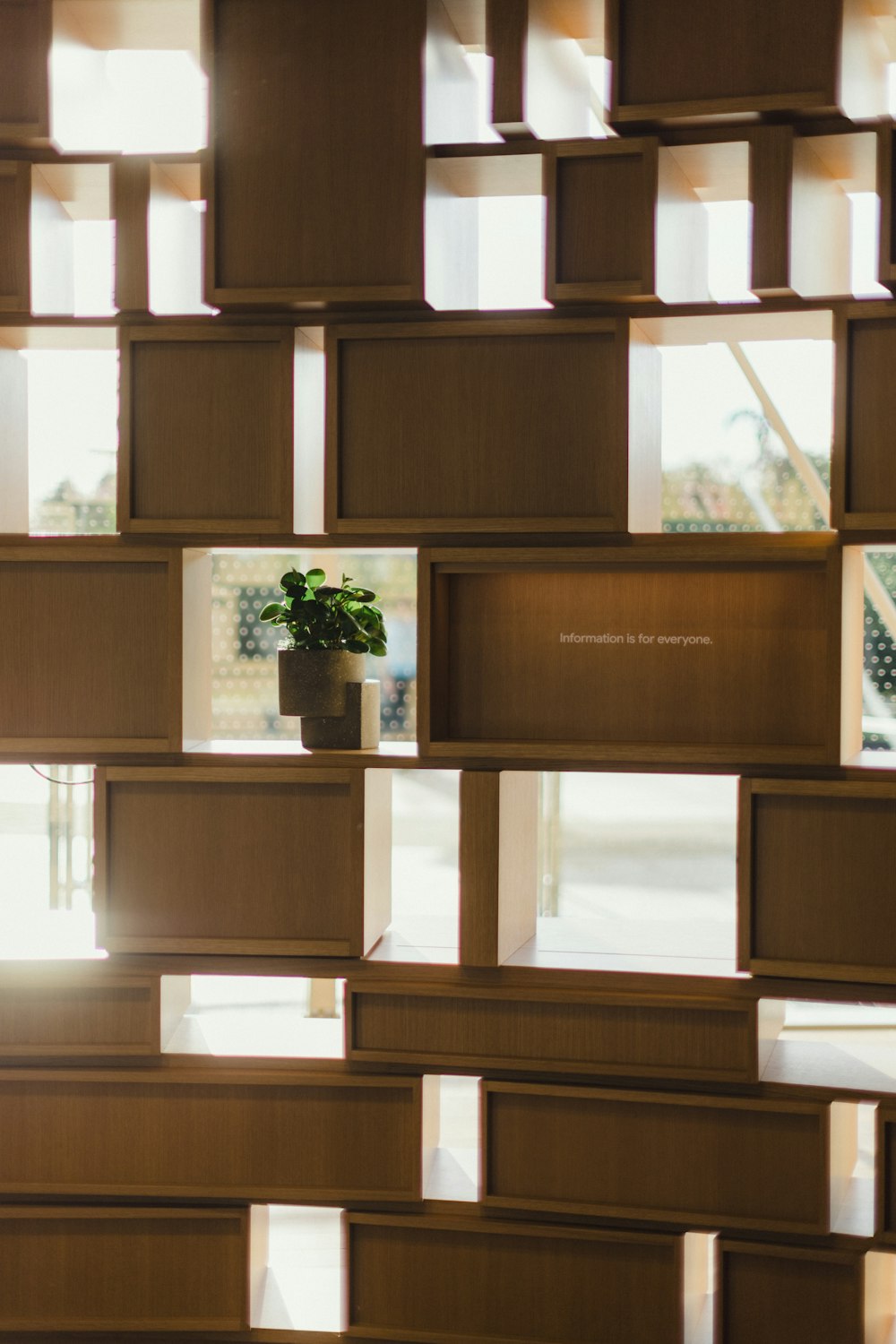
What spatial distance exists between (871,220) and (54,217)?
2127mm

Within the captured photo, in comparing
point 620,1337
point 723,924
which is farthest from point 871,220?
point 620,1337

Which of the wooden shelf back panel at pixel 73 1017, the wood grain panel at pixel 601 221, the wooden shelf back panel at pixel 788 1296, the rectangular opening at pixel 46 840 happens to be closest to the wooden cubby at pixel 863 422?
the wood grain panel at pixel 601 221

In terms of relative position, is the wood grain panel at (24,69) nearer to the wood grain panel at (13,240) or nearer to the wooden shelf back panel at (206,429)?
the wood grain panel at (13,240)

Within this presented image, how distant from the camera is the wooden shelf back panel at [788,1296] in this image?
2109mm

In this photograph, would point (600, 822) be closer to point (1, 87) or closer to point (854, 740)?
point (854, 740)

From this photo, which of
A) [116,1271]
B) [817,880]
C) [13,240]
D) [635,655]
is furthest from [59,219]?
[116,1271]

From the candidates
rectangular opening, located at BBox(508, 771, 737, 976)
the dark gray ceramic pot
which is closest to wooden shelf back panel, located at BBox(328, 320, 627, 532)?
the dark gray ceramic pot

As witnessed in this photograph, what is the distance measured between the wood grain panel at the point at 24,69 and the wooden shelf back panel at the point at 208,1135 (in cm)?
167

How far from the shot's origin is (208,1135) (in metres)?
2.28

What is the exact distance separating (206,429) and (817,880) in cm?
131

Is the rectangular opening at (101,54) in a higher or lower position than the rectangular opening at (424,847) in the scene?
higher

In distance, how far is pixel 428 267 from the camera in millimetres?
2146

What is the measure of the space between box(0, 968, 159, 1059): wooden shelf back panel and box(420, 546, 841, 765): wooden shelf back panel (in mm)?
733

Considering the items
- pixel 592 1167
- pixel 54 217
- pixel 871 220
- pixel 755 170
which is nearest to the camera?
pixel 755 170
